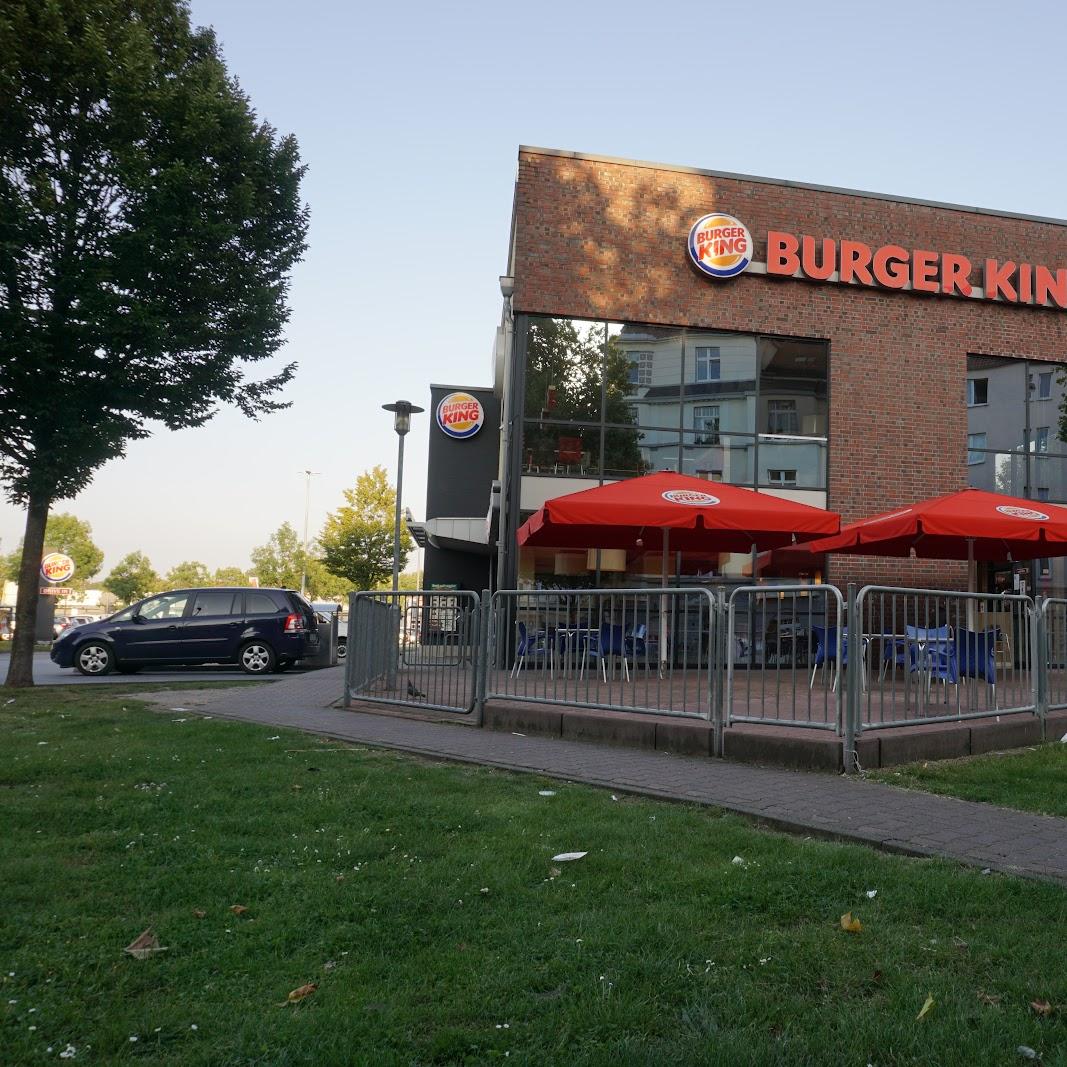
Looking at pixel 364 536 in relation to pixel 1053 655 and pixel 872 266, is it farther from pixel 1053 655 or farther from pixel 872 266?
pixel 1053 655

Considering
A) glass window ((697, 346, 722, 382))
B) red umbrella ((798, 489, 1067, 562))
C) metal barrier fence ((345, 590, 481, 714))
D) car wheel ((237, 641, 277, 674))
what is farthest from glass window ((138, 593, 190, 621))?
red umbrella ((798, 489, 1067, 562))

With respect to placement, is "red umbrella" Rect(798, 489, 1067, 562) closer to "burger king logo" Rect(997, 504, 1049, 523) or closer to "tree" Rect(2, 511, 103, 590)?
"burger king logo" Rect(997, 504, 1049, 523)

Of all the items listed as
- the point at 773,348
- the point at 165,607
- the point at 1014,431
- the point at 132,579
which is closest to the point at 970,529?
the point at 773,348

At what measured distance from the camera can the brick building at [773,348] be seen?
55.3ft

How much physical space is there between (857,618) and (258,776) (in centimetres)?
419

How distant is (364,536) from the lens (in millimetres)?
47656

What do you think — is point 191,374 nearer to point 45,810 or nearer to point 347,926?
point 45,810

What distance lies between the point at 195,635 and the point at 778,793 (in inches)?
579

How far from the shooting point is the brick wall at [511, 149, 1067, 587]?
55.5ft

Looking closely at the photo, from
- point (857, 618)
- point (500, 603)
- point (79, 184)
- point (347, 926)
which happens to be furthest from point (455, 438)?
point (347, 926)

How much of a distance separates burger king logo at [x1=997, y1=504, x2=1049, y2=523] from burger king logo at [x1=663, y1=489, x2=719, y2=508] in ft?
10.9

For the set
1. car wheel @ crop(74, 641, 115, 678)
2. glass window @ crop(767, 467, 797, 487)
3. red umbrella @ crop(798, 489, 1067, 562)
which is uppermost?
glass window @ crop(767, 467, 797, 487)

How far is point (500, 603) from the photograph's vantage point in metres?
9.00

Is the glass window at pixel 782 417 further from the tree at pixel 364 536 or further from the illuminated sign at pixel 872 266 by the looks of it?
the tree at pixel 364 536
